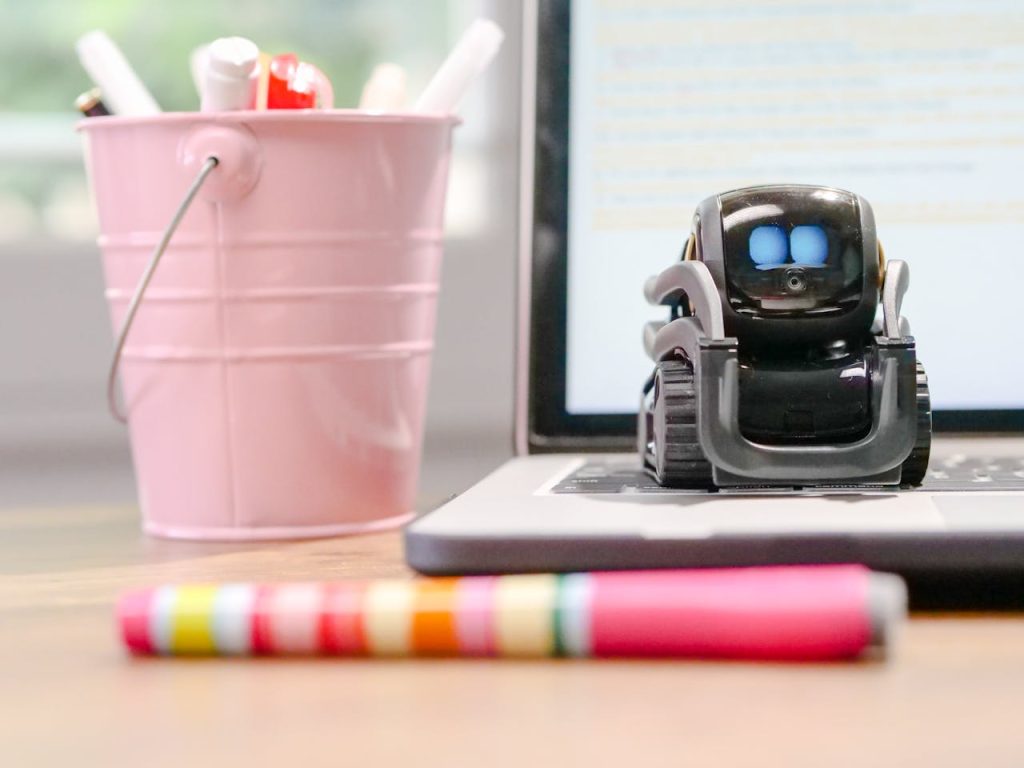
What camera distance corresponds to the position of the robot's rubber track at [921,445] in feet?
1.61

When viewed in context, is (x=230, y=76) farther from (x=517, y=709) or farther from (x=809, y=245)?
(x=517, y=709)

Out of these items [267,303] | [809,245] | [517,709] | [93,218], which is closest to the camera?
[517,709]

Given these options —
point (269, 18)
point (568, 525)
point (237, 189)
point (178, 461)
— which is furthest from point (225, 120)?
point (269, 18)

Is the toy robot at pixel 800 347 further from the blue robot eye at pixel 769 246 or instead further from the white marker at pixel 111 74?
the white marker at pixel 111 74

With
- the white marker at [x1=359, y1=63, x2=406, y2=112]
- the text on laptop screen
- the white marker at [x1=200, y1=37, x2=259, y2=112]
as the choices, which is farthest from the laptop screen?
the white marker at [x1=200, y1=37, x2=259, y2=112]

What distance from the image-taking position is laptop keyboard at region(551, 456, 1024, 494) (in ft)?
1.64

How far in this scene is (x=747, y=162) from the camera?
759 millimetres

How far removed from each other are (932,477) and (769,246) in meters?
0.13

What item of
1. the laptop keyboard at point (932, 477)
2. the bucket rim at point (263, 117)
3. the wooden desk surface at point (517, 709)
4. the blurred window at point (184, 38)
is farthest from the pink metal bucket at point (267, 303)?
the blurred window at point (184, 38)

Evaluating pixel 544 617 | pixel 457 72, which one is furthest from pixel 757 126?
pixel 544 617

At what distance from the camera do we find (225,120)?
58 cm

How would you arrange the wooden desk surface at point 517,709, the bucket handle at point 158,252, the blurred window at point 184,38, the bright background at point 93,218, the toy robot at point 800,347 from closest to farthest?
the wooden desk surface at point 517,709
the toy robot at point 800,347
the bucket handle at point 158,252
the bright background at point 93,218
the blurred window at point 184,38

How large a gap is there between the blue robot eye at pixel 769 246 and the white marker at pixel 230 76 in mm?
249

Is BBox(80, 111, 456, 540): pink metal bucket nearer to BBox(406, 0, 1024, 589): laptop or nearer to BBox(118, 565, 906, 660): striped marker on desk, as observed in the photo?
BBox(406, 0, 1024, 589): laptop
